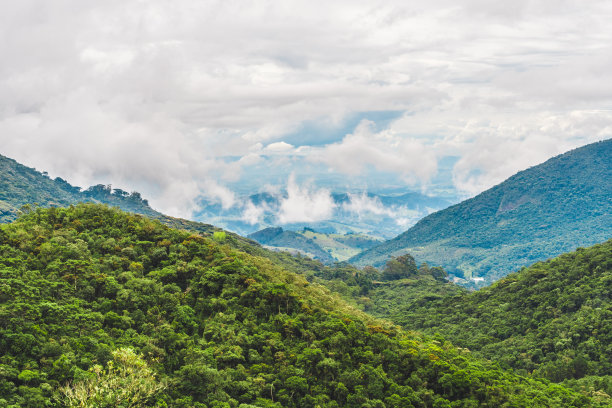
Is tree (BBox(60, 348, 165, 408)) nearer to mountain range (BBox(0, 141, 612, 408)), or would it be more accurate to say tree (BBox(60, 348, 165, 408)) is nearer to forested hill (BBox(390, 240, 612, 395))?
mountain range (BBox(0, 141, 612, 408))

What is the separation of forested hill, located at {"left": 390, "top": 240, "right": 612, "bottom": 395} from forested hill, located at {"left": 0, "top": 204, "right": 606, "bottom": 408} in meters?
14.6

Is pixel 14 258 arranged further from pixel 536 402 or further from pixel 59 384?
pixel 536 402

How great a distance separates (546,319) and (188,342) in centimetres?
5915

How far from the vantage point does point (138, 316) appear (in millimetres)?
44094

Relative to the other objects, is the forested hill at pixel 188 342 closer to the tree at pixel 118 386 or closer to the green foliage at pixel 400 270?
the tree at pixel 118 386

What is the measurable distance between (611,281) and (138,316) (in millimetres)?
71070

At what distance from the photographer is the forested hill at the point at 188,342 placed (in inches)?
1357

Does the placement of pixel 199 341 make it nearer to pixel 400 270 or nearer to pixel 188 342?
pixel 188 342

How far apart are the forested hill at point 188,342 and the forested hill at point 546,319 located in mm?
14607

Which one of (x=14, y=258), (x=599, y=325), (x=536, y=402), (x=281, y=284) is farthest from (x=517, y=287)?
(x=14, y=258)

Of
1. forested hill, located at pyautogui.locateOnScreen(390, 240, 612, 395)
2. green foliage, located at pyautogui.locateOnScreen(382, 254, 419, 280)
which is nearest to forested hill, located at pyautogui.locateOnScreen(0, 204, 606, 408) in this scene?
forested hill, located at pyautogui.locateOnScreen(390, 240, 612, 395)

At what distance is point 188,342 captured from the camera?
41812 millimetres

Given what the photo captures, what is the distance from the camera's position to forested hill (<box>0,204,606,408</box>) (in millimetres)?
34469

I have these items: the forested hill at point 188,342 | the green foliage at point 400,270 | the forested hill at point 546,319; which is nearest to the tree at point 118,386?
the forested hill at point 188,342
